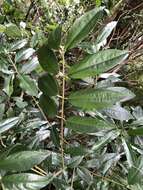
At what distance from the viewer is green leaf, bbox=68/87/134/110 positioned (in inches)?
21.3

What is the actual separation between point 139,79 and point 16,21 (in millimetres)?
745

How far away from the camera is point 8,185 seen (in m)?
0.54

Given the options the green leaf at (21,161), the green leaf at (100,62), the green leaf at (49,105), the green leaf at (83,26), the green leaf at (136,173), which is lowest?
the green leaf at (136,173)

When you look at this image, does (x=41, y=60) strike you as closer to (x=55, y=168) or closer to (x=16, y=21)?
(x=55, y=168)

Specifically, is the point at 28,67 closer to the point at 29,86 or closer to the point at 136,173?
the point at 29,86

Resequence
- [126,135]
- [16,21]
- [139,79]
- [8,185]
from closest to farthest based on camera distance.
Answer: [8,185]
[126,135]
[16,21]
[139,79]

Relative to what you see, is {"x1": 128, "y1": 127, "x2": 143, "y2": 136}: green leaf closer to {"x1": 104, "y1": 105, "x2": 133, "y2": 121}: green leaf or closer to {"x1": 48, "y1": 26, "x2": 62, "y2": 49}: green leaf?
{"x1": 104, "y1": 105, "x2": 133, "y2": 121}: green leaf

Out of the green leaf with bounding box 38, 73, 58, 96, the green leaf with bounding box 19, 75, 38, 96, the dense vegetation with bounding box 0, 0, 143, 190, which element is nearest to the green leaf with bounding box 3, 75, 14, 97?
the dense vegetation with bounding box 0, 0, 143, 190

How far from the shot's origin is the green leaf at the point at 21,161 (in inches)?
21.2

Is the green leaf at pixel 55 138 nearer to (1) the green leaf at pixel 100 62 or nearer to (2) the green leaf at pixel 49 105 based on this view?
(2) the green leaf at pixel 49 105

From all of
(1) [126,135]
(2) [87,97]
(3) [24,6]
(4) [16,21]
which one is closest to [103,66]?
(2) [87,97]

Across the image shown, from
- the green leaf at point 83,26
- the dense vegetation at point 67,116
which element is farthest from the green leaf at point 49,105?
the green leaf at point 83,26

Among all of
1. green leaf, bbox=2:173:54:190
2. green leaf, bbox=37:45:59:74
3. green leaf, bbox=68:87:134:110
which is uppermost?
green leaf, bbox=37:45:59:74

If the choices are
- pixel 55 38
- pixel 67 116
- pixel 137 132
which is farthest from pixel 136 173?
pixel 67 116
